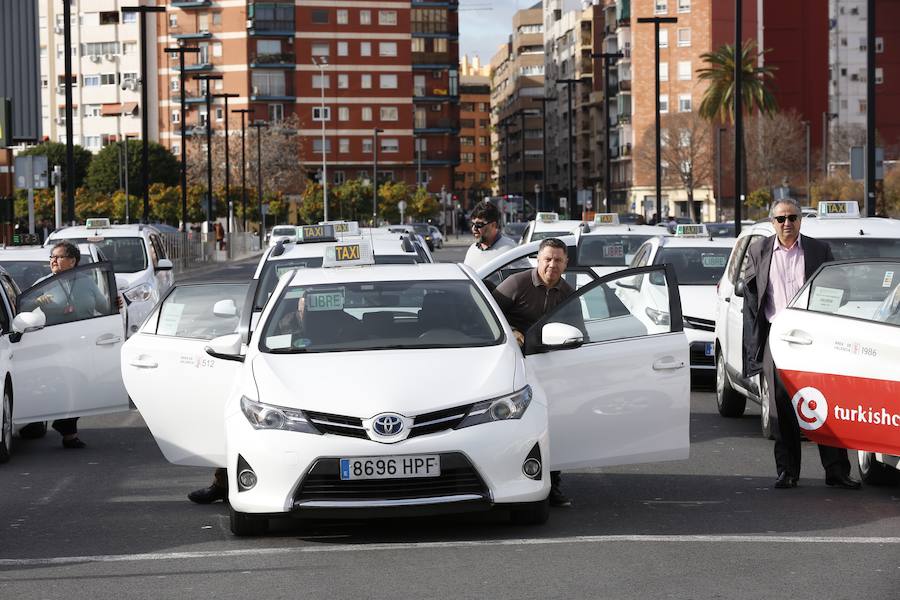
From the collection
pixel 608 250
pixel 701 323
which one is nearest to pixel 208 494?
pixel 701 323

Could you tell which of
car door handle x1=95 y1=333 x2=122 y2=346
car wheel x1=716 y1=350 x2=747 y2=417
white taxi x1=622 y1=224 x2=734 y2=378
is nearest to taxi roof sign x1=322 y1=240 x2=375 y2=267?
car door handle x1=95 y1=333 x2=122 y2=346

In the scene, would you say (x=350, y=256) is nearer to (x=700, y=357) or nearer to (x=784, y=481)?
(x=784, y=481)

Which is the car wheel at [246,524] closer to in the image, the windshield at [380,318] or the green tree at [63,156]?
the windshield at [380,318]

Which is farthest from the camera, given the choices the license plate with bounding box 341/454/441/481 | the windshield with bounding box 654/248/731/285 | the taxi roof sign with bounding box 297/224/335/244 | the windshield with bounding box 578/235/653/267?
the windshield with bounding box 578/235/653/267

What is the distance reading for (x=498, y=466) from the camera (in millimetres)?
8367

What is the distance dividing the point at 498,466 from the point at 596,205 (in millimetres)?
145754

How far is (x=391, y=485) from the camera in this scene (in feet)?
27.4

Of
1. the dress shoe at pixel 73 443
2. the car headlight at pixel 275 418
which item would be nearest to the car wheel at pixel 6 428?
the dress shoe at pixel 73 443

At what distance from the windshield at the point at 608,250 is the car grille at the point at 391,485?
1400 cm

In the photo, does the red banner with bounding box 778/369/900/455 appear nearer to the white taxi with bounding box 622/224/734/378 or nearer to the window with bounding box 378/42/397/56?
the white taxi with bounding box 622/224/734/378

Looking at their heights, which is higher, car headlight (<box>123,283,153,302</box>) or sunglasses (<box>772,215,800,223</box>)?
sunglasses (<box>772,215,800,223</box>)

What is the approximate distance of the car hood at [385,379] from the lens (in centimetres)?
834

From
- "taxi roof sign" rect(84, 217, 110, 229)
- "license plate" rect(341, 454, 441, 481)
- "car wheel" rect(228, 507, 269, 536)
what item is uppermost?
"taxi roof sign" rect(84, 217, 110, 229)

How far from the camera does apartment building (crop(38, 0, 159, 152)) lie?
143 m
